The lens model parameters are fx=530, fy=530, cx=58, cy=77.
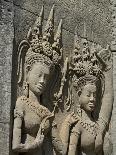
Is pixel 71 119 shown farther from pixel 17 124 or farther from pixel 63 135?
pixel 17 124

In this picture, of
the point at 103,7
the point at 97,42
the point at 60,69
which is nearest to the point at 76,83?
the point at 60,69

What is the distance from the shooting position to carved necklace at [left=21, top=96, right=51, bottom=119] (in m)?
6.58

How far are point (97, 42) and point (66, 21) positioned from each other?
2.01ft

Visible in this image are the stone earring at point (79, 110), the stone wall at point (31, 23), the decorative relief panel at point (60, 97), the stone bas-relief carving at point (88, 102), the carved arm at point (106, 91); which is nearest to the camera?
the stone wall at point (31, 23)

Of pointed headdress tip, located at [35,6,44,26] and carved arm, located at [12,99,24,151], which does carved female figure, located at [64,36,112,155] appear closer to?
pointed headdress tip, located at [35,6,44,26]

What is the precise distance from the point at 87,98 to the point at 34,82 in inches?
34.8

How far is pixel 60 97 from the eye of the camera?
276 inches

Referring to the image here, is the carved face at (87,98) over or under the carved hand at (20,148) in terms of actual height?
over

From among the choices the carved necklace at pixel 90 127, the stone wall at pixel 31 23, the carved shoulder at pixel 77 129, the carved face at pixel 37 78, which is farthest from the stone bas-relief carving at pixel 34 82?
the carved necklace at pixel 90 127

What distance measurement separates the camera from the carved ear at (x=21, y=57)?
6.67 m

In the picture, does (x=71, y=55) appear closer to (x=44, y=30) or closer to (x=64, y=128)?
(x=44, y=30)

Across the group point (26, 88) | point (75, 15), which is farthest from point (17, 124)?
point (75, 15)

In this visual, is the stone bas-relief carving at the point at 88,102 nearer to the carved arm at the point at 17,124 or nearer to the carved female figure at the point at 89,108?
the carved female figure at the point at 89,108

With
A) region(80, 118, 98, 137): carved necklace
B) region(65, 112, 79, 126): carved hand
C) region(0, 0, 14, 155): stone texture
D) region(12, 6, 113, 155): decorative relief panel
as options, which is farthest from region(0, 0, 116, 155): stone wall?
region(65, 112, 79, 126): carved hand
